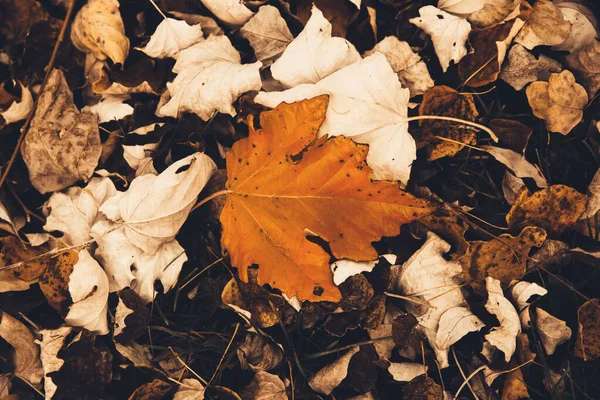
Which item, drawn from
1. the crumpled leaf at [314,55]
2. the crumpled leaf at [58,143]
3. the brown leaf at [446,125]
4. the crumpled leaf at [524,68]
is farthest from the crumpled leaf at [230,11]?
the crumpled leaf at [524,68]

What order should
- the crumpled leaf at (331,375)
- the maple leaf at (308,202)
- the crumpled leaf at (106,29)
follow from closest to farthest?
1. the maple leaf at (308,202)
2. the crumpled leaf at (331,375)
3. the crumpled leaf at (106,29)

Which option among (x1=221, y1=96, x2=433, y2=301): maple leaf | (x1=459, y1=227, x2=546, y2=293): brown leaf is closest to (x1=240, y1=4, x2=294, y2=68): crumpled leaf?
(x1=221, y1=96, x2=433, y2=301): maple leaf

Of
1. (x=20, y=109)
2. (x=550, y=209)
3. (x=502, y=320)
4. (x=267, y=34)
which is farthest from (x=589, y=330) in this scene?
(x=20, y=109)

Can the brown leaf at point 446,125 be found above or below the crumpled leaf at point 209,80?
below

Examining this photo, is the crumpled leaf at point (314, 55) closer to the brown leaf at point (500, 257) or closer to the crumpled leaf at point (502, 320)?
the brown leaf at point (500, 257)

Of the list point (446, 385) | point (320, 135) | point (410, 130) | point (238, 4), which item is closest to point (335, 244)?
point (320, 135)

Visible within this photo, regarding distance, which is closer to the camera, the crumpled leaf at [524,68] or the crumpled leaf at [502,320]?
the crumpled leaf at [502,320]
